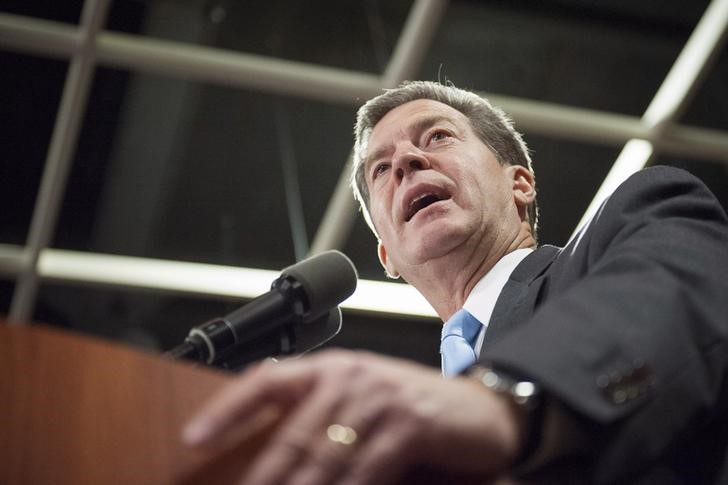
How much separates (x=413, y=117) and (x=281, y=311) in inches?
40.1

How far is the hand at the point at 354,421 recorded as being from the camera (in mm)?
707

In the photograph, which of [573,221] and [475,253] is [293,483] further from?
[573,221]

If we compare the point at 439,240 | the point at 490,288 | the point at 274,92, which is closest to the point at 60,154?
the point at 274,92

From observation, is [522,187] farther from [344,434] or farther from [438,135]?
[344,434]

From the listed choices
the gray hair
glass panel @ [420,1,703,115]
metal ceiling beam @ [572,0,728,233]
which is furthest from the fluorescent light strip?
the gray hair

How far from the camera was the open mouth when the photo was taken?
2236mm

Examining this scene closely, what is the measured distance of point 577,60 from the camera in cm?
532

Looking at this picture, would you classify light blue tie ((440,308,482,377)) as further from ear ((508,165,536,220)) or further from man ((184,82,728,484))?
ear ((508,165,536,220))

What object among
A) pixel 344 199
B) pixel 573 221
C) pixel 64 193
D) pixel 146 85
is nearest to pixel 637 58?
pixel 573 221

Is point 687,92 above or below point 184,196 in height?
above

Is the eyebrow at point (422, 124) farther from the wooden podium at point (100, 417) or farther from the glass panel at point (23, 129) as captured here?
the glass panel at point (23, 129)

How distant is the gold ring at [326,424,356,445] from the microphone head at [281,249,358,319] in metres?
0.89

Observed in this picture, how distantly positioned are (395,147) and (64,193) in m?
3.47

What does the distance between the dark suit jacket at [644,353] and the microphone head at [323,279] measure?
0.58m
